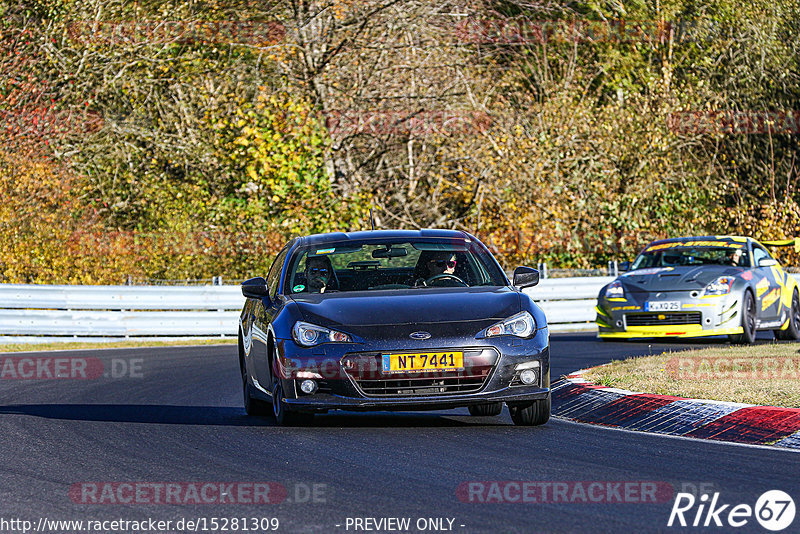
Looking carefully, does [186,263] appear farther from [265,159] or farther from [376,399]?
[376,399]

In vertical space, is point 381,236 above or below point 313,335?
above

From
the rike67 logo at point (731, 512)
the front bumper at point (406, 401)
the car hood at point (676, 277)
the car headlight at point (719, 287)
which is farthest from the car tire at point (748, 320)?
the rike67 logo at point (731, 512)

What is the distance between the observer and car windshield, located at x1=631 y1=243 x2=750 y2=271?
1931 centimetres

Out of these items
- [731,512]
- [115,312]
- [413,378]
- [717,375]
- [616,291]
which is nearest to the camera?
[731,512]

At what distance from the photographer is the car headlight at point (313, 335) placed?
912 cm

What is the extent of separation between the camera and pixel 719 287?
18.1 metres

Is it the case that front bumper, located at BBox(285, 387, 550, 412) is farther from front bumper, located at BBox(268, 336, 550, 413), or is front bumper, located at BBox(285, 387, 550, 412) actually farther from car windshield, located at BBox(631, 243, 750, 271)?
car windshield, located at BBox(631, 243, 750, 271)

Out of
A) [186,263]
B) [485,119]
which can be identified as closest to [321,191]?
[186,263]

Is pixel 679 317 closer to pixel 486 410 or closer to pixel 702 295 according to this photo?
pixel 702 295

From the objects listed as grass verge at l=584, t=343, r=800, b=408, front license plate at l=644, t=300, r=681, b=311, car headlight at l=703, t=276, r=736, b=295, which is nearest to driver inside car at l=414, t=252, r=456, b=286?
grass verge at l=584, t=343, r=800, b=408

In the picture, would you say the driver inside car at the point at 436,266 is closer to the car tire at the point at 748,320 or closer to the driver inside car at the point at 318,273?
the driver inside car at the point at 318,273

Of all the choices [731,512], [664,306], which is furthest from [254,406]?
[664,306]

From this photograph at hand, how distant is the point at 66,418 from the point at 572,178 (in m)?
23.6

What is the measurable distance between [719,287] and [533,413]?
9169 millimetres
